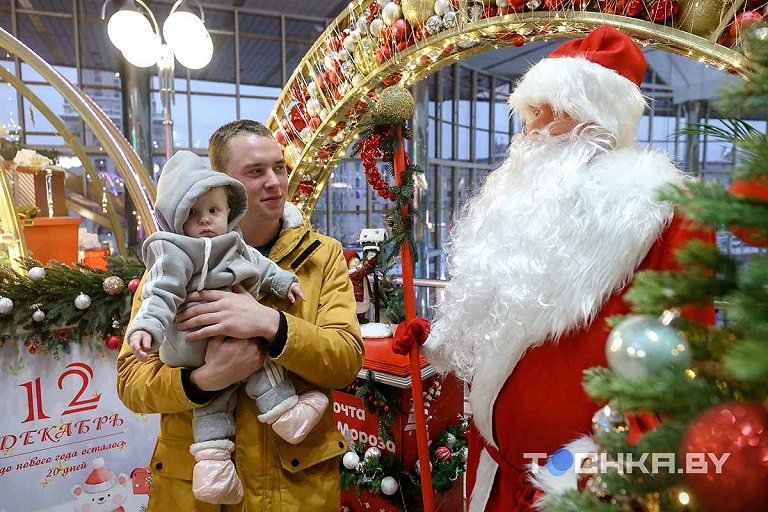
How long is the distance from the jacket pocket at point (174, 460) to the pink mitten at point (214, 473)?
0.23 feet

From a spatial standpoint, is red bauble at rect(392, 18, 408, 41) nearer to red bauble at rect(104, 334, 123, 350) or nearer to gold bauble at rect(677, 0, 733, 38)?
gold bauble at rect(677, 0, 733, 38)

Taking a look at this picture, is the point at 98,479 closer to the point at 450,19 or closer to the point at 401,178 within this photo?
the point at 401,178

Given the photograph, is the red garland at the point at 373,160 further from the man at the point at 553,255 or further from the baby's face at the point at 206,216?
the baby's face at the point at 206,216

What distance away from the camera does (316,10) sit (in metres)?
9.34

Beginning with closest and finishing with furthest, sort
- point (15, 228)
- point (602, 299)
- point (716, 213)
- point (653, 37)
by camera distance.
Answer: point (716, 213) < point (602, 299) < point (653, 37) < point (15, 228)

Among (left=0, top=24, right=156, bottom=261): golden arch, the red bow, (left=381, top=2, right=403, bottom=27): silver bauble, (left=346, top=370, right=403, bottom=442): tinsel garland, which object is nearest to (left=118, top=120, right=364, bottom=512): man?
the red bow

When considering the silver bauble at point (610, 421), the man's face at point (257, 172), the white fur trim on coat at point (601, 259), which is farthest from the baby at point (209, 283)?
the silver bauble at point (610, 421)

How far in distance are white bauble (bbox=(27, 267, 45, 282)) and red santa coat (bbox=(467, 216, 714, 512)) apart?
6.17 ft

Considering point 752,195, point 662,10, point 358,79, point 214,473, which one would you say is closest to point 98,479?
point 214,473

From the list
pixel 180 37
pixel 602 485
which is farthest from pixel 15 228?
pixel 602 485

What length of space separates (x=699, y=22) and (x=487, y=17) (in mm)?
697

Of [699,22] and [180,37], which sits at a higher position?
[180,37]

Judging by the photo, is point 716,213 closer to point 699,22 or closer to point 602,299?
point 602,299

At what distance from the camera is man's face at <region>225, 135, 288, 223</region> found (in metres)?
1.40
